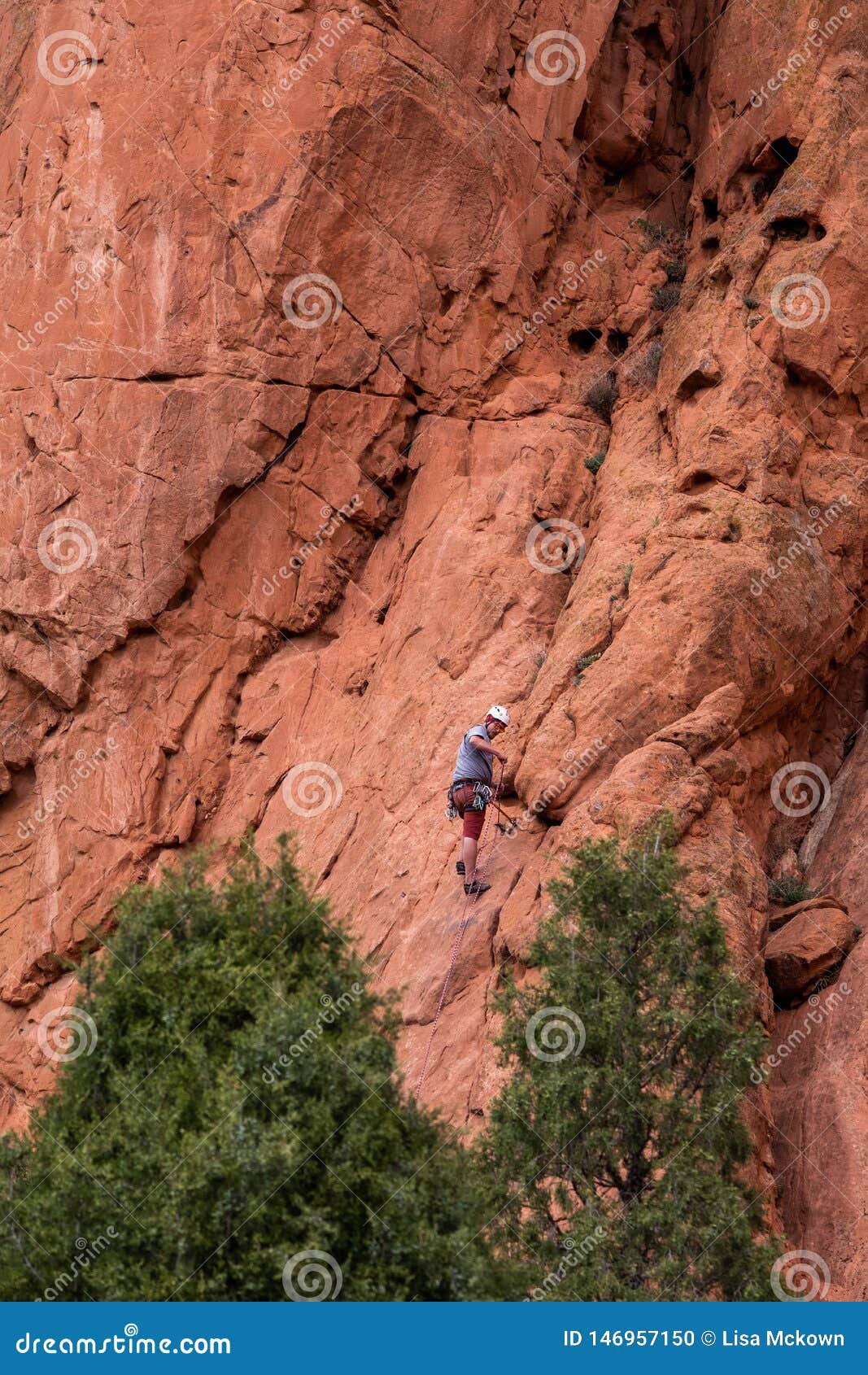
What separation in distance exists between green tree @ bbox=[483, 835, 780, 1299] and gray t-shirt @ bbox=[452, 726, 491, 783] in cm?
344

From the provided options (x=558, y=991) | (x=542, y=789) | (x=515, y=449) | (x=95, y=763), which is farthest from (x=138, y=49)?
(x=558, y=991)

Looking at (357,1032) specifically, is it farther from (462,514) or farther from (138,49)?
(138,49)

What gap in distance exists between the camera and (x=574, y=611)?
1872cm

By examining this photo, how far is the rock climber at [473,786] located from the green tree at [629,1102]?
3.06m

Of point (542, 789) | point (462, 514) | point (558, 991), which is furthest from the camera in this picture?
point (462, 514)

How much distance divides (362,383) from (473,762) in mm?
7115

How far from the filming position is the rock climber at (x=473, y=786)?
56.0ft

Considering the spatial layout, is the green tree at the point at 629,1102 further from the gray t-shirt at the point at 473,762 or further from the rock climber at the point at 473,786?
the gray t-shirt at the point at 473,762

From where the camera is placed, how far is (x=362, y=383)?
22281 mm

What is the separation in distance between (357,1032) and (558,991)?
6.60 ft

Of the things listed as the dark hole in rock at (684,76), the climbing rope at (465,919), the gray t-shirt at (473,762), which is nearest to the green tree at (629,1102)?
the climbing rope at (465,919)

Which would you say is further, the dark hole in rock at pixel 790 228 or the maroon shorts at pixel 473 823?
the dark hole in rock at pixel 790 228

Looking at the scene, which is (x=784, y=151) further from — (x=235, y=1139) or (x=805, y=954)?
(x=235, y=1139)

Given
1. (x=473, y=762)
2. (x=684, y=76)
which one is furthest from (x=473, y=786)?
(x=684, y=76)
